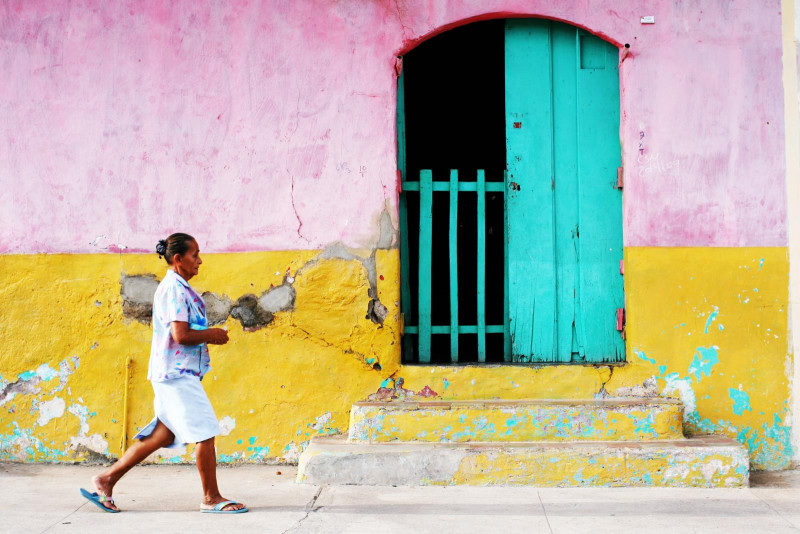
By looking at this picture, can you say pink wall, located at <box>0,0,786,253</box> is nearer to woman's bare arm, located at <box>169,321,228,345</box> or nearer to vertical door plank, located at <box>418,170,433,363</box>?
vertical door plank, located at <box>418,170,433,363</box>

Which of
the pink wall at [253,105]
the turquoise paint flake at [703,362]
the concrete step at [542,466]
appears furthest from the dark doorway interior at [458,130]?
the concrete step at [542,466]

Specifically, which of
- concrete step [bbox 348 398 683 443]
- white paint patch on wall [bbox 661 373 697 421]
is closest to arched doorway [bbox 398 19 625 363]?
white paint patch on wall [bbox 661 373 697 421]

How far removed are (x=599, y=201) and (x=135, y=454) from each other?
10.2 feet

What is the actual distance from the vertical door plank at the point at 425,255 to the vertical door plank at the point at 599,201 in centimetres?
96

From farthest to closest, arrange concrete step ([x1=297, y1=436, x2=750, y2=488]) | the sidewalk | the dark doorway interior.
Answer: the dark doorway interior
concrete step ([x1=297, y1=436, x2=750, y2=488])
the sidewalk

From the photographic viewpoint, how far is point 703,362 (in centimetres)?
497

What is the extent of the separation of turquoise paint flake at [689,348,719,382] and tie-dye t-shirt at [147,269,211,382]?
291cm

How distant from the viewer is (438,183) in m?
5.32

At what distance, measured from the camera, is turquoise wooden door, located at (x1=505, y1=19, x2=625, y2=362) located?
5227 millimetres

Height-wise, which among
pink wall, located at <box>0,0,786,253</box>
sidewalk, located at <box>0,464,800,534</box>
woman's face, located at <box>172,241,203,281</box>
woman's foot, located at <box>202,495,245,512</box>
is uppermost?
pink wall, located at <box>0,0,786,253</box>

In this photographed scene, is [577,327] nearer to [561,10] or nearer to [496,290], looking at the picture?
[496,290]

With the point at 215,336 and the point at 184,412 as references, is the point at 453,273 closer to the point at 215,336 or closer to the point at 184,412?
the point at 215,336

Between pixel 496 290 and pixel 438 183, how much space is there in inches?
61.2

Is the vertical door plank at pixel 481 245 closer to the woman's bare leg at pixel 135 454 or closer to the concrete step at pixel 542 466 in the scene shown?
the concrete step at pixel 542 466
